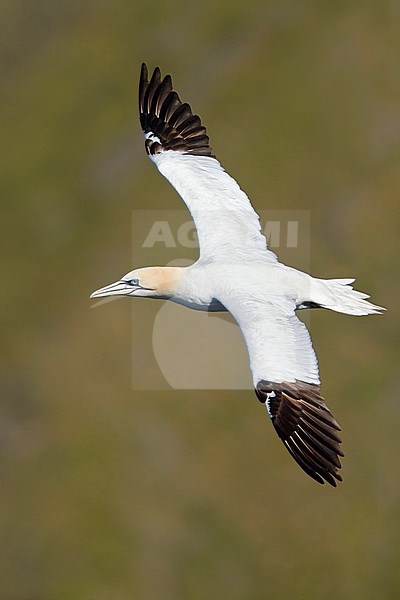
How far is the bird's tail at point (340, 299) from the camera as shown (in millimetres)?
9359

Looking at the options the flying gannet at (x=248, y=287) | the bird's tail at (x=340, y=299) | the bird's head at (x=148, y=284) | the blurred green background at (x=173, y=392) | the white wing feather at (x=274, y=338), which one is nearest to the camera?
the flying gannet at (x=248, y=287)

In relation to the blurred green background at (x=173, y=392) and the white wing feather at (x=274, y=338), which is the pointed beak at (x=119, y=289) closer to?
the white wing feather at (x=274, y=338)

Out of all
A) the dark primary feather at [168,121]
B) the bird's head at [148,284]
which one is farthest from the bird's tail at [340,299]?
the dark primary feather at [168,121]

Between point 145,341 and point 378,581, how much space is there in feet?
18.9

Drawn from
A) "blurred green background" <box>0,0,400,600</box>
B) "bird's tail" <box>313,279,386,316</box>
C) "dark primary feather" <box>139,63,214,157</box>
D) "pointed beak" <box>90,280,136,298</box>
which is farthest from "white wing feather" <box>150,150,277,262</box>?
→ "blurred green background" <box>0,0,400,600</box>

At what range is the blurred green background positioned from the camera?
19.4 meters

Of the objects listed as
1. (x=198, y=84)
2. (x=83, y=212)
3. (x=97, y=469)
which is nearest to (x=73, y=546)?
(x=97, y=469)

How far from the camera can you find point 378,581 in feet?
65.8

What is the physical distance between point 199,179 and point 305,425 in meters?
3.09

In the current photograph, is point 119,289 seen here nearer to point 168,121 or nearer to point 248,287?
point 248,287

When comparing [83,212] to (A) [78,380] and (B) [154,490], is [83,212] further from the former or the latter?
(B) [154,490]

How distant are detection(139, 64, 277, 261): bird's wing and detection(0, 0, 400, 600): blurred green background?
8.80 m

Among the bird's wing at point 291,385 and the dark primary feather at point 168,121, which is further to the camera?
the dark primary feather at point 168,121

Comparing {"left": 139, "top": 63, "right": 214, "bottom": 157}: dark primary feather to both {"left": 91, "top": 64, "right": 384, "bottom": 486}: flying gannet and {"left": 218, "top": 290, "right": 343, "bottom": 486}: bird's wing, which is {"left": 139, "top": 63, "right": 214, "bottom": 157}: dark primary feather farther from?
{"left": 218, "top": 290, "right": 343, "bottom": 486}: bird's wing
